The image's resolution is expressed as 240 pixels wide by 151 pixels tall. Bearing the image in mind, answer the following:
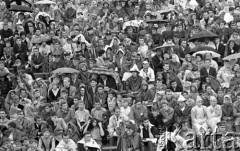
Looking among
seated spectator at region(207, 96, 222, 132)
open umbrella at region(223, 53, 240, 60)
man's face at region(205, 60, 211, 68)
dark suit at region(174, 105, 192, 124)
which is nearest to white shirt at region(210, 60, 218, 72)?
man's face at region(205, 60, 211, 68)

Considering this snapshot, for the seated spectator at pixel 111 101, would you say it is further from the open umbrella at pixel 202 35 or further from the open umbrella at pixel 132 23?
the open umbrella at pixel 132 23

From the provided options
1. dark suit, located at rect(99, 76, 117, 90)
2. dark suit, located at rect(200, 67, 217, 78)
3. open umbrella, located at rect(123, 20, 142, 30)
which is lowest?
dark suit, located at rect(99, 76, 117, 90)

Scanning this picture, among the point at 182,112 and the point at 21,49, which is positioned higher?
the point at 21,49

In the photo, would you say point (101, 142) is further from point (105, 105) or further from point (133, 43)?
point (133, 43)

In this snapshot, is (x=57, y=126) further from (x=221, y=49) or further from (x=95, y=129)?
(x=221, y=49)

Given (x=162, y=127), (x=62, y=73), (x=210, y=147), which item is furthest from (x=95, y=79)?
(x=210, y=147)

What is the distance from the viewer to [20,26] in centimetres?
3609

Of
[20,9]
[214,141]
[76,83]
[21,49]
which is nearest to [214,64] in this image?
[76,83]

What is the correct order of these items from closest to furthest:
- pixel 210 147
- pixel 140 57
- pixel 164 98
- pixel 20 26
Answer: pixel 210 147
pixel 164 98
pixel 140 57
pixel 20 26

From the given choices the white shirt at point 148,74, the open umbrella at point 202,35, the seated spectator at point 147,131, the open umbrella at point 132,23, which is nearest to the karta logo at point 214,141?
the seated spectator at point 147,131

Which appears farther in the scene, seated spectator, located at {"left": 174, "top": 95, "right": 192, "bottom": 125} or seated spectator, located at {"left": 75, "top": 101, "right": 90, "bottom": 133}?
seated spectator, located at {"left": 75, "top": 101, "right": 90, "bottom": 133}

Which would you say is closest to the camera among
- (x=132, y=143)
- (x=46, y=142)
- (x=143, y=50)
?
(x=132, y=143)

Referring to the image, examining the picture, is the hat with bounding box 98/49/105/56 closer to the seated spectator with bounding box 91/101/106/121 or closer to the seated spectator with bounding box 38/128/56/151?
the seated spectator with bounding box 91/101/106/121

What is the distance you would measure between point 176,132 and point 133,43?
6201mm
